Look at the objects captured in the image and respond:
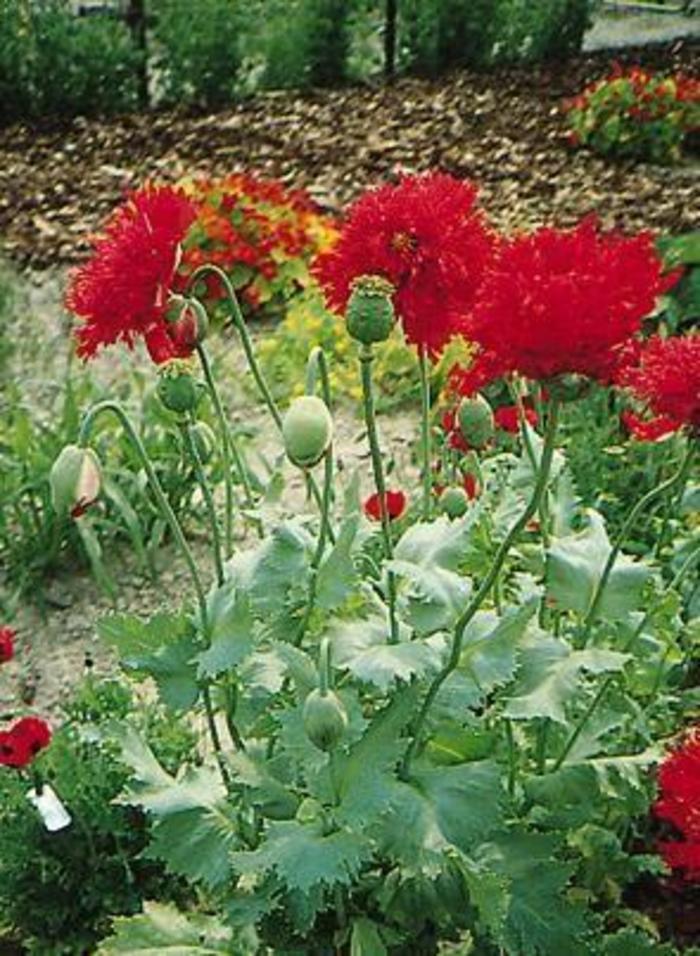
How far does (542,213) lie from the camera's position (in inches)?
240

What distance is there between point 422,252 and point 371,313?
0.19 m

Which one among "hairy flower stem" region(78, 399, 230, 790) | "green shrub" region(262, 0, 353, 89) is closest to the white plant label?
"hairy flower stem" region(78, 399, 230, 790)

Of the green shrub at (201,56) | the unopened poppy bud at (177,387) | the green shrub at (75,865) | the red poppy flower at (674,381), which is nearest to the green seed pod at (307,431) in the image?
the unopened poppy bud at (177,387)

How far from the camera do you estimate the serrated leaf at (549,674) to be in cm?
178

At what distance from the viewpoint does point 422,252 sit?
1.70 meters

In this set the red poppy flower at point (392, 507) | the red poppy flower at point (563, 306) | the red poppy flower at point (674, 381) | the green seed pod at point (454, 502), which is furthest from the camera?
the red poppy flower at point (392, 507)

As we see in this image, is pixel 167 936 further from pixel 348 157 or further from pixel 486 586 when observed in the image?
pixel 348 157

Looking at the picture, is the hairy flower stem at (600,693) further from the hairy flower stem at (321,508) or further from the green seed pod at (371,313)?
the green seed pod at (371,313)

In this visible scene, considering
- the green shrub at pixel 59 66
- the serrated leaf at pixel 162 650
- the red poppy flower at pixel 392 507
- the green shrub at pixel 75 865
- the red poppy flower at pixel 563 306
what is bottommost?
the green shrub at pixel 59 66

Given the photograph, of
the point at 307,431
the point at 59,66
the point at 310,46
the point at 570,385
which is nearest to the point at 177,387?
the point at 307,431

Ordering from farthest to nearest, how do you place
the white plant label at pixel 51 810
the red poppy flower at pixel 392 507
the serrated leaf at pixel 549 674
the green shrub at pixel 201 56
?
the green shrub at pixel 201 56 < the red poppy flower at pixel 392 507 < the white plant label at pixel 51 810 < the serrated leaf at pixel 549 674

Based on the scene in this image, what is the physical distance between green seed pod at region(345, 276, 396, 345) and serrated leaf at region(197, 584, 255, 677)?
0.37 meters

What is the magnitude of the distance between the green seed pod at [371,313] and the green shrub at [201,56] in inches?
266

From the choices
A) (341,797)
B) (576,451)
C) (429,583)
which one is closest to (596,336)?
(429,583)
